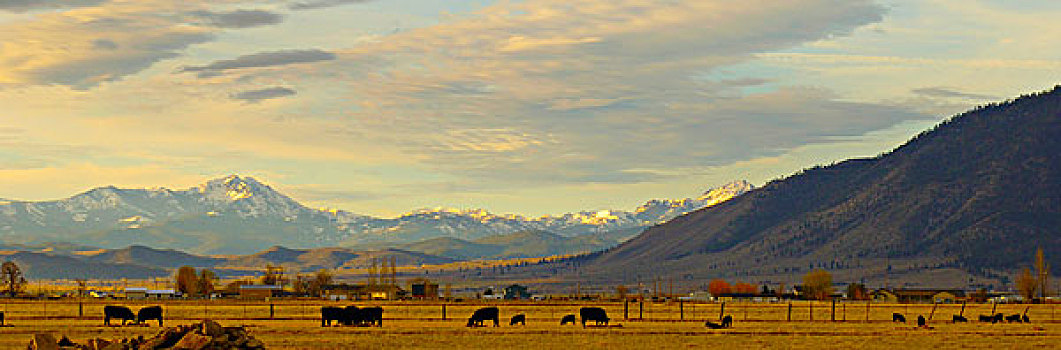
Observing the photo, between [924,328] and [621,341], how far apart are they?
2725cm

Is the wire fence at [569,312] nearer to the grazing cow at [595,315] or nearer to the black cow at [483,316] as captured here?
the black cow at [483,316]

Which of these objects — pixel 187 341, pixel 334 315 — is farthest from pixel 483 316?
pixel 187 341

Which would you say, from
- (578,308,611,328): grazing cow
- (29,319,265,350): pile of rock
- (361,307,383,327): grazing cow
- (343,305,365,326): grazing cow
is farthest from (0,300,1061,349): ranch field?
(29,319,265,350): pile of rock

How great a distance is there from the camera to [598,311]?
89.9 meters

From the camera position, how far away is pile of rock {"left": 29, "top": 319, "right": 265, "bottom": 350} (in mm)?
52375

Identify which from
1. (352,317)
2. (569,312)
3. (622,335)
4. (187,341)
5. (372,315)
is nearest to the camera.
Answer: (187,341)

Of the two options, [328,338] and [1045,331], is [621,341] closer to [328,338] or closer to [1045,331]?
[328,338]

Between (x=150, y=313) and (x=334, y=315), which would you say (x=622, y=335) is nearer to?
(x=334, y=315)

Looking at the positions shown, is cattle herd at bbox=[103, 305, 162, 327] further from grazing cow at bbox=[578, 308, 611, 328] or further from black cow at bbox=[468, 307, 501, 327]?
grazing cow at bbox=[578, 308, 611, 328]

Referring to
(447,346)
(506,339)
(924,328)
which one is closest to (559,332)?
(506,339)

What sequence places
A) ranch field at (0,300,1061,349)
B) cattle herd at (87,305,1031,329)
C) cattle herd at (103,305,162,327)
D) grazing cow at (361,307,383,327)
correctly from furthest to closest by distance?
cattle herd at (103,305,162,327) → grazing cow at (361,307,383,327) → cattle herd at (87,305,1031,329) → ranch field at (0,300,1061,349)

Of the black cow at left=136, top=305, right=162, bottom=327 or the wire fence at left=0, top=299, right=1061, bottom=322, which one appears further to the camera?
the wire fence at left=0, top=299, right=1061, bottom=322

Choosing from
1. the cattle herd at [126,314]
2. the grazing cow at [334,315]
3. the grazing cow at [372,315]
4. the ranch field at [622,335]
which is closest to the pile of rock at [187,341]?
the ranch field at [622,335]

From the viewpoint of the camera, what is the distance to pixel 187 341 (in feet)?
174
